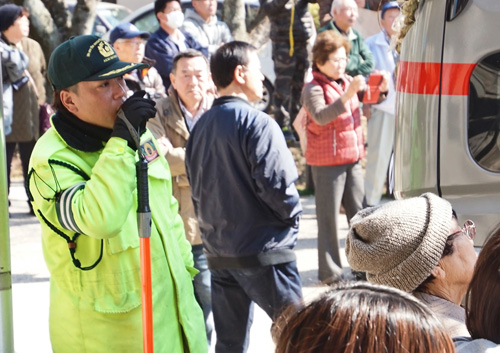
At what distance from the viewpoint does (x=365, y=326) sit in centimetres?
161

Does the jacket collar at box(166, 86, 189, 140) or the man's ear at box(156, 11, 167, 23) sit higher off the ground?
the man's ear at box(156, 11, 167, 23)

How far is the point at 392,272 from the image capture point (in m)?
2.40

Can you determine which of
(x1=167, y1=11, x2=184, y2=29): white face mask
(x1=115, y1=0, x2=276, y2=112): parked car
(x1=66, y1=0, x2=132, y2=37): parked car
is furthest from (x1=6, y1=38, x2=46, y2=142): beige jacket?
(x1=66, y1=0, x2=132, y2=37): parked car

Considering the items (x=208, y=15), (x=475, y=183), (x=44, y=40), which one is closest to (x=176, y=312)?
(x=475, y=183)

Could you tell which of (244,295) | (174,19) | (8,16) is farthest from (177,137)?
(8,16)

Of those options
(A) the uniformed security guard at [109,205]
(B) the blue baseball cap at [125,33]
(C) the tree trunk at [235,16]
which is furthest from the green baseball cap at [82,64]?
(C) the tree trunk at [235,16]

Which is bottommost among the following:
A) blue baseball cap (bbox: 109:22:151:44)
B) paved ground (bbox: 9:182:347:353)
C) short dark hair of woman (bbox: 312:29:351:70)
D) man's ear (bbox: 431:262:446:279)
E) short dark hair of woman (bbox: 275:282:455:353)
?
paved ground (bbox: 9:182:347:353)

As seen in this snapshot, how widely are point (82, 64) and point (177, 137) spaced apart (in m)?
2.09

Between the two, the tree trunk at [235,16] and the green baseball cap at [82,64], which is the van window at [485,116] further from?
the tree trunk at [235,16]

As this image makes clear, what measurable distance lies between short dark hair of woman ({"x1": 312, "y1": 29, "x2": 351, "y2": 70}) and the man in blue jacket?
2.02 metres

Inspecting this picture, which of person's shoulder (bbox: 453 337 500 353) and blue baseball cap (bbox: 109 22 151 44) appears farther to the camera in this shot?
blue baseball cap (bbox: 109 22 151 44)

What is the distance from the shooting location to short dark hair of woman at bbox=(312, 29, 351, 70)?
613cm

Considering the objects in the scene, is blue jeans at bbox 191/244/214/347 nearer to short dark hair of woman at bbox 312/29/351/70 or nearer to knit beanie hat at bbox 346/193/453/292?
short dark hair of woman at bbox 312/29/351/70

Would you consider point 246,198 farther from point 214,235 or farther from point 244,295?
point 244,295
